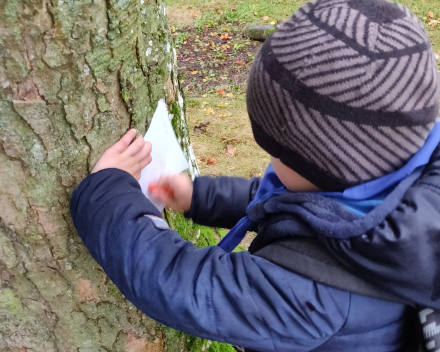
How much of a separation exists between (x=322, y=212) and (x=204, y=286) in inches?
16.0

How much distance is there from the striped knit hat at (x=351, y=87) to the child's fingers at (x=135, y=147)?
1.66ft

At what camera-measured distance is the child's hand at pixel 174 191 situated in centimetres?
164

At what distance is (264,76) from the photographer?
1110 mm

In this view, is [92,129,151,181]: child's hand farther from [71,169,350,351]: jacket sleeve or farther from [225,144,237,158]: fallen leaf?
[225,144,237,158]: fallen leaf

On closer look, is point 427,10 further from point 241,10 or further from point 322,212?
point 322,212

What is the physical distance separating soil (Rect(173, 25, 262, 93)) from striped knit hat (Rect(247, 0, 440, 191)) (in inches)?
188

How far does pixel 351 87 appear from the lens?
98 centimetres

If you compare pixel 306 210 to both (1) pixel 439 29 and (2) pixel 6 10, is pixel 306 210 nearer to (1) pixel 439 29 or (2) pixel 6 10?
(2) pixel 6 10

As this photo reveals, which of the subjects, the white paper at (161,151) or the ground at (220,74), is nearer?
the white paper at (161,151)

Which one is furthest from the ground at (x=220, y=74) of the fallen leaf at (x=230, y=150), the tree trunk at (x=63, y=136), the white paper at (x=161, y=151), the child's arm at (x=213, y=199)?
the tree trunk at (x=63, y=136)

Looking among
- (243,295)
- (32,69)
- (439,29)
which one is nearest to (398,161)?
(243,295)

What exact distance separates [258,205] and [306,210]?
0.83ft

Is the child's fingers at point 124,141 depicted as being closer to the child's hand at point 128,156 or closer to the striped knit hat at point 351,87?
the child's hand at point 128,156

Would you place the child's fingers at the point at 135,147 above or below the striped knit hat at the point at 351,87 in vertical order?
below
